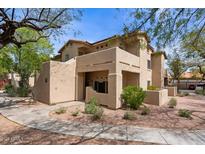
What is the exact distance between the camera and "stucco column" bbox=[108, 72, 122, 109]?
11984 mm

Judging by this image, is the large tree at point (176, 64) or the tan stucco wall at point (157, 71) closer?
the tan stucco wall at point (157, 71)

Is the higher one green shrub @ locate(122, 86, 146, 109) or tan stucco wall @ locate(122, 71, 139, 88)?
tan stucco wall @ locate(122, 71, 139, 88)

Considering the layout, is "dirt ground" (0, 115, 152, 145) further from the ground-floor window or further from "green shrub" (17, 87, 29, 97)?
"green shrub" (17, 87, 29, 97)

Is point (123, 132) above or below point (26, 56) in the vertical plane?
below

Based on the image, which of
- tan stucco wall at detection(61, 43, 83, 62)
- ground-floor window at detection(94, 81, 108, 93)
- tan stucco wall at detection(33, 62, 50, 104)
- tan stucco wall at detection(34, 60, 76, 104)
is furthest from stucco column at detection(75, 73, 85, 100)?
tan stucco wall at detection(61, 43, 83, 62)

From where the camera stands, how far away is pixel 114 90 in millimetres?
12062

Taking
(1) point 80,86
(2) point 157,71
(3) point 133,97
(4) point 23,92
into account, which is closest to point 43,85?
(1) point 80,86

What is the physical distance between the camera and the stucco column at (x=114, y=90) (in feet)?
39.3

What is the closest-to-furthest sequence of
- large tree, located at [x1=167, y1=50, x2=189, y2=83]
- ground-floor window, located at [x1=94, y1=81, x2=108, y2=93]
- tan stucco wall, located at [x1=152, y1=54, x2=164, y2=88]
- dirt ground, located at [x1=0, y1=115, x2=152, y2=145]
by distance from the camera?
dirt ground, located at [x1=0, y1=115, x2=152, y2=145] → ground-floor window, located at [x1=94, y1=81, x2=108, y2=93] → tan stucco wall, located at [x1=152, y1=54, x2=164, y2=88] → large tree, located at [x1=167, y1=50, x2=189, y2=83]

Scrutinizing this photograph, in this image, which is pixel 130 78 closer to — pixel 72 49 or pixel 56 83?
pixel 56 83

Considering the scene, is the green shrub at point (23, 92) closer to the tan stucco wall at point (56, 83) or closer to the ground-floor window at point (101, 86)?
the tan stucco wall at point (56, 83)

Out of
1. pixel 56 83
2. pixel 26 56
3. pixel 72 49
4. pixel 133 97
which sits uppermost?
pixel 72 49

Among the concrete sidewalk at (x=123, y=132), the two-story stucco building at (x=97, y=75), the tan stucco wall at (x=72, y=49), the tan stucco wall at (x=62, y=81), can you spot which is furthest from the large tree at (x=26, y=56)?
the concrete sidewalk at (x=123, y=132)

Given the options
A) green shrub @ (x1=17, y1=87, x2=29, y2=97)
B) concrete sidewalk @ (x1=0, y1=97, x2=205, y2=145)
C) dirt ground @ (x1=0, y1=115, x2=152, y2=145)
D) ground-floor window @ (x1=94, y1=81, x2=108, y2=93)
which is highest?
ground-floor window @ (x1=94, y1=81, x2=108, y2=93)
